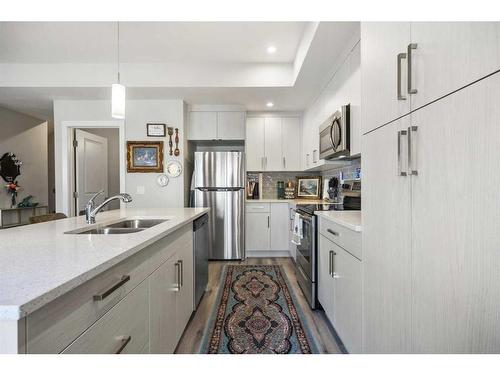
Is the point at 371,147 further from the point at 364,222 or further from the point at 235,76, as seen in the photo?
the point at 235,76

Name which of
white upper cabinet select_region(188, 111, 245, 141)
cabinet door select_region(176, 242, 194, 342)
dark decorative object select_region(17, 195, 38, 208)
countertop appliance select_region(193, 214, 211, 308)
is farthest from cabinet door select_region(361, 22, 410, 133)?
dark decorative object select_region(17, 195, 38, 208)

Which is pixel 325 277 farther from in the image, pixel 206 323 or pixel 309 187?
pixel 309 187

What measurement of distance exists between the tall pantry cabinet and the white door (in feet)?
12.0

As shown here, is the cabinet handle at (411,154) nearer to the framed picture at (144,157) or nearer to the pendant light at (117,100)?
the pendant light at (117,100)

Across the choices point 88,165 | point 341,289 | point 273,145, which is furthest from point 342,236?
point 88,165

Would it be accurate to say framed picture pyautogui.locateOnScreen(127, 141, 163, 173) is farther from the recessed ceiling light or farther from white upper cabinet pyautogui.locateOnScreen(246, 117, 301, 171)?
the recessed ceiling light

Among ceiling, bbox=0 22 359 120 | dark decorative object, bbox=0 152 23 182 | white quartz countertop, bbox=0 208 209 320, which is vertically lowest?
white quartz countertop, bbox=0 208 209 320

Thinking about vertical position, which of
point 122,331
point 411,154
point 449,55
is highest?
point 449,55

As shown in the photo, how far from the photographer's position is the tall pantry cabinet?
67cm

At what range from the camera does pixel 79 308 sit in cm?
71

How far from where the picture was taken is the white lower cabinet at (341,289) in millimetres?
1474

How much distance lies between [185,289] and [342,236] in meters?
1.17

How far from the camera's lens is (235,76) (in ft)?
10.1
